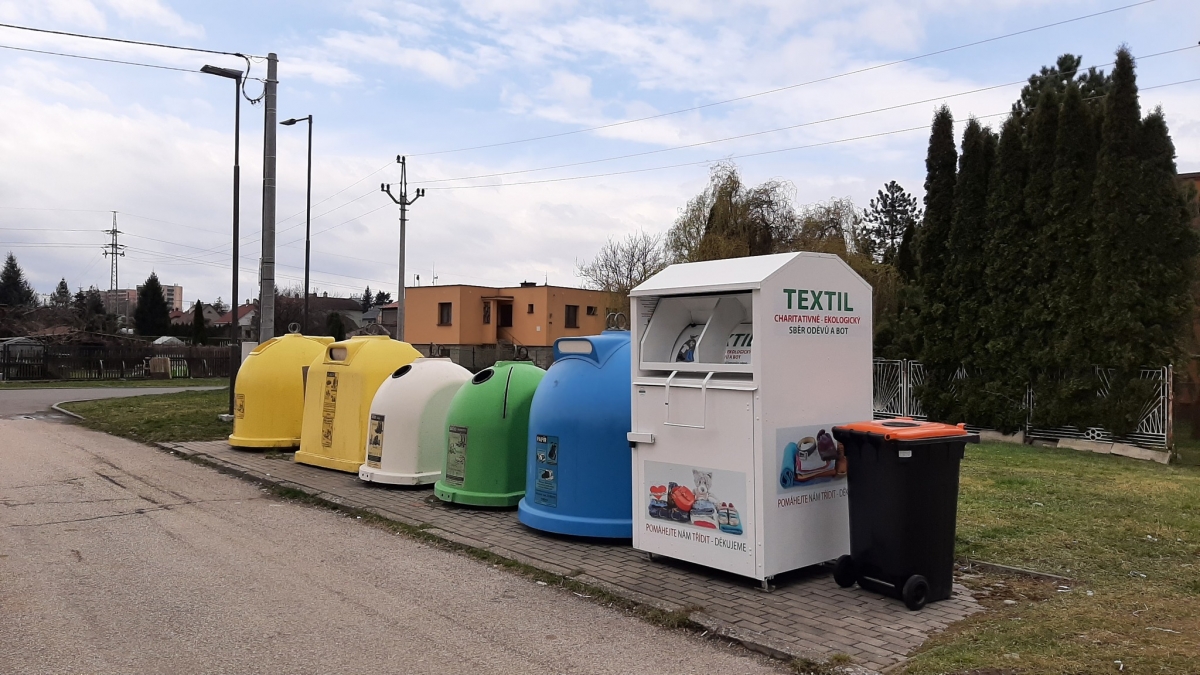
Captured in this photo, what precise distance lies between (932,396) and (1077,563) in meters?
13.3

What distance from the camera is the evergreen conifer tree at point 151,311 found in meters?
70.6

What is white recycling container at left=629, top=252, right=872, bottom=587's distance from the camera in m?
5.66

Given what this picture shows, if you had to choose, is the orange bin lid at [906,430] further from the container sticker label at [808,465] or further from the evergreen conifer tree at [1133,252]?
the evergreen conifer tree at [1133,252]

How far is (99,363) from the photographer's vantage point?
37969 millimetres

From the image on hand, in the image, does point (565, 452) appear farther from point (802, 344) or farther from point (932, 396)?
point (932, 396)

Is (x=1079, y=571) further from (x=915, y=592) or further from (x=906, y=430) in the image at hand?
(x=906, y=430)

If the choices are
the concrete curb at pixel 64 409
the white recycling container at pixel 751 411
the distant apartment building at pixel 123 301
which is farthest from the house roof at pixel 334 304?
the white recycling container at pixel 751 411

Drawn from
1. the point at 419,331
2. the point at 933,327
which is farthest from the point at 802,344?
the point at 419,331

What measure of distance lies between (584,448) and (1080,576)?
3764 millimetres

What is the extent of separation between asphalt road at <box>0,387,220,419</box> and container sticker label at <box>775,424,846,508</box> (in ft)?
65.6

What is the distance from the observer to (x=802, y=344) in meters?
5.89

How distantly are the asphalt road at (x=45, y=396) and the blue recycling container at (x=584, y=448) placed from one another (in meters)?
17.5

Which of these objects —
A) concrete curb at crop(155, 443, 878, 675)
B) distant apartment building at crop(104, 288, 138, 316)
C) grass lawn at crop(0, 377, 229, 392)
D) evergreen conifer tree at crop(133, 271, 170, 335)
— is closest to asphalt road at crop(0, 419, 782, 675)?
concrete curb at crop(155, 443, 878, 675)

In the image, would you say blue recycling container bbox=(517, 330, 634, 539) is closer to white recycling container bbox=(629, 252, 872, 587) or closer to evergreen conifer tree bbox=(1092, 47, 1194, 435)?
white recycling container bbox=(629, 252, 872, 587)
